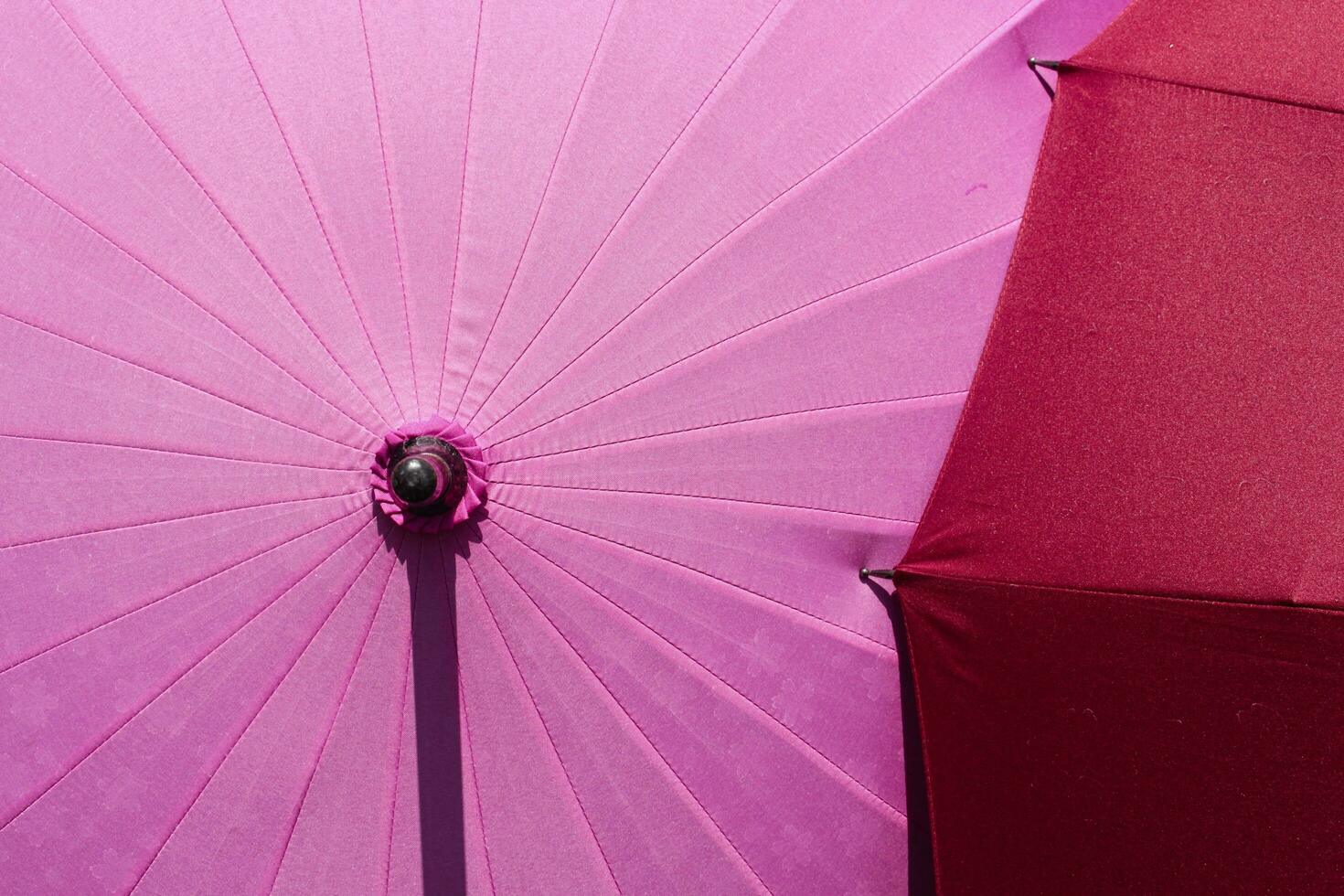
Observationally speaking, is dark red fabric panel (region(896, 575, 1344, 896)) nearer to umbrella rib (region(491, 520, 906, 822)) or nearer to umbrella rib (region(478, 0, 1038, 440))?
umbrella rib (region(491, 520, 906, 822))

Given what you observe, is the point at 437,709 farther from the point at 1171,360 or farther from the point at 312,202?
the point at 1171,360

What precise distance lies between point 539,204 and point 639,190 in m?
0.25

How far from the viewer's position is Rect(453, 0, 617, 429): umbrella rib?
8.75 feet

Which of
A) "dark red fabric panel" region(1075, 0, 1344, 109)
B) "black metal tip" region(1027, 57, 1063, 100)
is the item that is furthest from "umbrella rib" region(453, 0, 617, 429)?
"dark red fabric panel" region(1075, 0, 1344, 109)

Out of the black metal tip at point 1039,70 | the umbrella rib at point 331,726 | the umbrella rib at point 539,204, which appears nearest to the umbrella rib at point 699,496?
the umbrella rib at point 539,204

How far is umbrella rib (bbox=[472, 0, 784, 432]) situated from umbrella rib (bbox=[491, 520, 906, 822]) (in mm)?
356

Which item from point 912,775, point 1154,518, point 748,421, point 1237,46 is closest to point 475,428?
point 748,421

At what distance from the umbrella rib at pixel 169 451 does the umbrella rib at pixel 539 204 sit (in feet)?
1.14

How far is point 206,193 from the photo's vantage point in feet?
9.11

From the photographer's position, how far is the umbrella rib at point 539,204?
8.75 ft

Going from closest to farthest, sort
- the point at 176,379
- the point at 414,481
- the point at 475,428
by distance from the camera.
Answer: the point at 414,481 < the point at 475,428 < the point at 176,379

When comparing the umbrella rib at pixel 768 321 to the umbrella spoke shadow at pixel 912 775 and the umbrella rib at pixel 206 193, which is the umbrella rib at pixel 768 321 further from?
the umbrella spoke shadow at pixel 912 775

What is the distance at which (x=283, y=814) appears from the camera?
2766mm

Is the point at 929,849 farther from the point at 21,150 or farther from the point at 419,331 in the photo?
the point at 21,150
